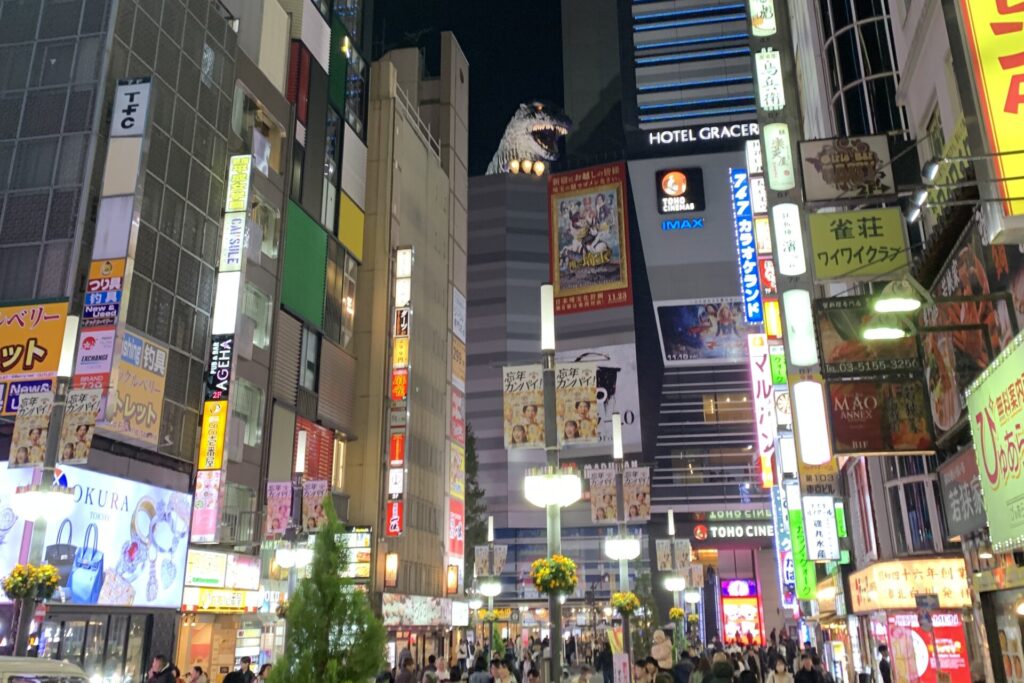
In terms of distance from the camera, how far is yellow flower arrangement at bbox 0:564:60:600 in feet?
47.3

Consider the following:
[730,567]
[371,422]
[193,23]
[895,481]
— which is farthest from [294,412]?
[730,567]

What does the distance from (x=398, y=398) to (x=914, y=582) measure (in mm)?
26900

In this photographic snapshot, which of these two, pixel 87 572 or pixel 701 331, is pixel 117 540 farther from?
pixel 701 331

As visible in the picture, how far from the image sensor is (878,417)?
526 inches

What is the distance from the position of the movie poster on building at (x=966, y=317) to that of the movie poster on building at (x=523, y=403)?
720 centimetres

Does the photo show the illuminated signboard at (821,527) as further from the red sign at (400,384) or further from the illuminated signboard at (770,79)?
the red sign at (400,384)

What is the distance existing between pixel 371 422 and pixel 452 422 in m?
16.6

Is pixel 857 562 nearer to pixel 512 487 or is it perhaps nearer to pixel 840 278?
pixel 840 278

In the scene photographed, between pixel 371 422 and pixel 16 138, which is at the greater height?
pixel 16 138

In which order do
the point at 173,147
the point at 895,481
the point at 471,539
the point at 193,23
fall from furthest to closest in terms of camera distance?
the point at 471,539
the point at 193,23
the point at 173,147
the point at 895,481

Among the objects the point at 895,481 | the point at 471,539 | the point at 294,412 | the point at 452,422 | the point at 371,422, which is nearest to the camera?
the point at 895,481

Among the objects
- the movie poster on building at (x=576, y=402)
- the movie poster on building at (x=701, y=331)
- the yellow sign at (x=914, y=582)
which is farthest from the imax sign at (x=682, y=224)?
the movie poster on building at (x=576, y=402)

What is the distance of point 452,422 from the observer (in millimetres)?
58906

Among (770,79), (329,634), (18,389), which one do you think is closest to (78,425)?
(18,389)
